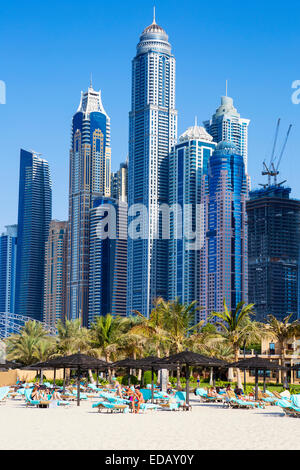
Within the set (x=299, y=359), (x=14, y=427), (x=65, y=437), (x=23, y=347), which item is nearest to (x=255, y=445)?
(x=65, y=437)

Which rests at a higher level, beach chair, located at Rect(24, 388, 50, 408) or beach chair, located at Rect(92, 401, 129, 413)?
beach chair, located at Rect(92, 401, 129, 413)

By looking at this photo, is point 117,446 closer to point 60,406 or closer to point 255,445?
point 255,445

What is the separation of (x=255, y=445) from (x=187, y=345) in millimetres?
34272

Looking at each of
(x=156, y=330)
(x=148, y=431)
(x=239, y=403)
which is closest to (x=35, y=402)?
(x=239, y=403)

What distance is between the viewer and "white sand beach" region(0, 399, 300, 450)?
1625 cm

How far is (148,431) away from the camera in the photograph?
1964 centimetres

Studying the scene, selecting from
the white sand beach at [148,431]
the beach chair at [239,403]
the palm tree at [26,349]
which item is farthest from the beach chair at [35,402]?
the palm tree at [26,349]

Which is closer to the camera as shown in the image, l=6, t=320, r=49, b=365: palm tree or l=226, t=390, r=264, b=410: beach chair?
l=226, t=390, r=264, b=410: beach chair

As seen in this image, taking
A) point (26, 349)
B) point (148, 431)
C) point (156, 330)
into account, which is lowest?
point (26, 349)

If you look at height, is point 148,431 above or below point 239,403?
above

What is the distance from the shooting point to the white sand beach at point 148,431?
53.3 ft

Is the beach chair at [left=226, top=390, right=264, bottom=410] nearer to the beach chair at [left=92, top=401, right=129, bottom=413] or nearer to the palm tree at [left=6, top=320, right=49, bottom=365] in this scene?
the beach chair at [left=92, top=401, right=129, bottom=413]

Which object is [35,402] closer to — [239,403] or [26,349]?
A: [239,403]

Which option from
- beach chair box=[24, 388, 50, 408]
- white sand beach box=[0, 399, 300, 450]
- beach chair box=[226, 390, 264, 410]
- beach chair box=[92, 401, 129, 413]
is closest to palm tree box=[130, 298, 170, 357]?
beach chair box=[226, 390, 264, 410]
